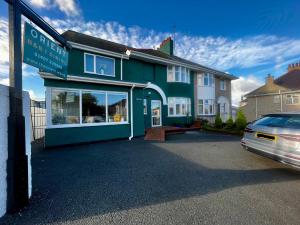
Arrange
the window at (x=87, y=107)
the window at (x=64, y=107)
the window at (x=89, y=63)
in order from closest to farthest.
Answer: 1. the window at (x=64, y=107)
2. the window at (x=87, y=107)
3. the window at (x=89, y=63)

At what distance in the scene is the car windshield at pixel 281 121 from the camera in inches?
168

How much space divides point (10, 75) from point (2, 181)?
5.60 ft

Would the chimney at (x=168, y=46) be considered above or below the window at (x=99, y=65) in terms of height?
above

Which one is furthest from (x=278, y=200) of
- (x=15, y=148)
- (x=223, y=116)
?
(x=223, y=116)

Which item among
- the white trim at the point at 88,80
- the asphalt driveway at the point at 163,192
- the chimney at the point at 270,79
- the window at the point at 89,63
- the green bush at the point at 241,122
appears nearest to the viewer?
the asphalt driveway at the point at 163,192

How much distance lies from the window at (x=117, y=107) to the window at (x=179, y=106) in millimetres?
5963

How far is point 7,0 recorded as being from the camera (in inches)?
105

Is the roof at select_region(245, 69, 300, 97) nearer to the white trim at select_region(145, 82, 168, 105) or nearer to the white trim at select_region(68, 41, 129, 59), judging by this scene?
the white trim at select_region(145, 82, 168, 105)

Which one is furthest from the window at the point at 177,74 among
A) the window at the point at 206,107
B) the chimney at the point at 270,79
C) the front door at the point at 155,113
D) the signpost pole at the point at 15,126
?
the chimney at the point at 270,79

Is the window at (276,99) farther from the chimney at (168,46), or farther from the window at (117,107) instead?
the window at (117,107)

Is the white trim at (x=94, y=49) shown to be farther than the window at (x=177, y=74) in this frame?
No

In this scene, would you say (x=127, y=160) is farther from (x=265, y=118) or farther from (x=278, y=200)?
(x=265, y=118)

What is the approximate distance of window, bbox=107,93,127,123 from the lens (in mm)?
9727

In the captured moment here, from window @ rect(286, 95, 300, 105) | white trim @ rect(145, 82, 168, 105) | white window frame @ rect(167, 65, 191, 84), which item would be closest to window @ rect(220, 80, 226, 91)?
white window frame @ rect(167, 65, 191, 84)
